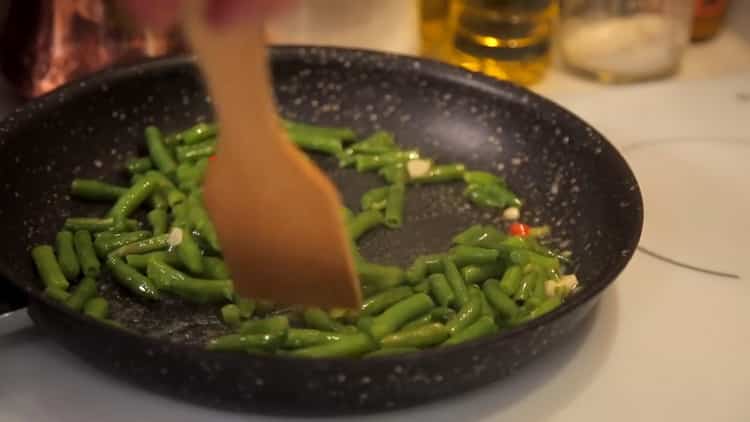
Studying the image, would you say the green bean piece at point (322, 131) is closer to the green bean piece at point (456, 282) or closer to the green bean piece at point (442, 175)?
the green bean piece at point (442, 175)

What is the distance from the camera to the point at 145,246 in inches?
34.8

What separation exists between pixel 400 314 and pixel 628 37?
0.62 metres

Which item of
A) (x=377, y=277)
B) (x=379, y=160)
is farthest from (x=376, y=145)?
(x=377, y=277)

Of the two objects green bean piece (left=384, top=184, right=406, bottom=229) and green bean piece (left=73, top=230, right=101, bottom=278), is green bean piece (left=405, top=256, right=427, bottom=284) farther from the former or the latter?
green bean piece (left=73, top=230, right=101, bottom=278)

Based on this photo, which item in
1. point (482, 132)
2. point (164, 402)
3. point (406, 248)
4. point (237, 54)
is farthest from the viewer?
point (482, 132)

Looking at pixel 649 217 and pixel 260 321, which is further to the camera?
pixel 649 217

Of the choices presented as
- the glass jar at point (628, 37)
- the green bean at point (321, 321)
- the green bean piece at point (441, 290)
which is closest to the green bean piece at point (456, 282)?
the green bean piece at point (441, 290)

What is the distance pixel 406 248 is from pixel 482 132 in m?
0.19

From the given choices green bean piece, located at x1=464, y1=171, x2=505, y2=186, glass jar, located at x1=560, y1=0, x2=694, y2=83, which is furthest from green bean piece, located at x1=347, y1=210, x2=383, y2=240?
glass jar, located at x1=560, y1=0, x2=694, y2=83

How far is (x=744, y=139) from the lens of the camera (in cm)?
116

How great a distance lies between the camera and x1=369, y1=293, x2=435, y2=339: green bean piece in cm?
78

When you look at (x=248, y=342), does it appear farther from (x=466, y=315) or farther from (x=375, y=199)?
(x=375, y=199)

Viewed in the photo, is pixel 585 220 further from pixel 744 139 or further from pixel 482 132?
pixel 744 139

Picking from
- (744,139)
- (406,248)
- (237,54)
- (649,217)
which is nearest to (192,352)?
(237,54)
